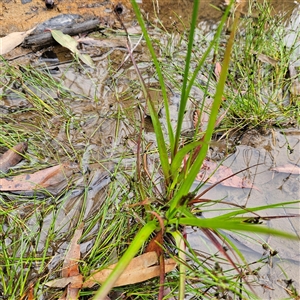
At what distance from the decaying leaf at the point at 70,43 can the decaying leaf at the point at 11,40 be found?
0.22m

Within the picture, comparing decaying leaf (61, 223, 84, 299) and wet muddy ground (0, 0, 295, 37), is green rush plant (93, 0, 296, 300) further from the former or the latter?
wet muddy ground (0, 0, 295, 37)

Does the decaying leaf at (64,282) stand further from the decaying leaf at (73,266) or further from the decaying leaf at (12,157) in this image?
the decaying leaf at (12,157)

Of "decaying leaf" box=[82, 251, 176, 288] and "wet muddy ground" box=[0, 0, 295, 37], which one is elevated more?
"wet muddy ground" box=[0, 0, 295, 37]

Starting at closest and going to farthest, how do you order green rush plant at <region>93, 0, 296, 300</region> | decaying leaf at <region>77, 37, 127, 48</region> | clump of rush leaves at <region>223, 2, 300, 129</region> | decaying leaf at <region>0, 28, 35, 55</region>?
green rush plant at <region>93, 0, 296, 300</region> → clump of rush leaves at <region>223, 2, 300, 129</region> → decaying leaf at <region>0, 28, 35, 55</region> → decaying leaf at <region>77, 37, 127, 48</region>

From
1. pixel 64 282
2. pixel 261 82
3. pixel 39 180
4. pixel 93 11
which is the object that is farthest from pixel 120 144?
pixel 93 11

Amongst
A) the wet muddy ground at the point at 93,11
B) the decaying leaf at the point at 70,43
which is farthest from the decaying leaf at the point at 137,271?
the wet muddy ground at the point at 93,11

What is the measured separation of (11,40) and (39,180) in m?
1.26

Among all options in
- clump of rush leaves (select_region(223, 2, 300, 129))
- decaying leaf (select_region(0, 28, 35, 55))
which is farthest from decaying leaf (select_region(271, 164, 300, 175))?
decaying leaf (select_region(0, 28, 35, 55))

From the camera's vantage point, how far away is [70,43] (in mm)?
2371

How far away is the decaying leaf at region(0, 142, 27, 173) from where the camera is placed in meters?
1.65

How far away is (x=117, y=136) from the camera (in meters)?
1.87

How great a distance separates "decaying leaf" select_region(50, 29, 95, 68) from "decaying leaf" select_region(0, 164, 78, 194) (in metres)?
0.95

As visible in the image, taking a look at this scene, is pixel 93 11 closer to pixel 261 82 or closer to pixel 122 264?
pixel 261 82

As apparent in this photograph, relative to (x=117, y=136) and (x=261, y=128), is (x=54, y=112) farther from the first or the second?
(x=261, y=128)
